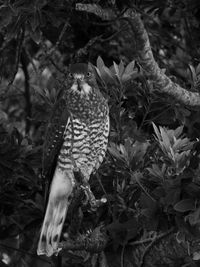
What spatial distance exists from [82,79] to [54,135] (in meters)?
0.43

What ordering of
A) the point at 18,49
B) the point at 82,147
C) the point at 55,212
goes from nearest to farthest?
the point at 82,147 < the point at 55,212 < the point at 18,49

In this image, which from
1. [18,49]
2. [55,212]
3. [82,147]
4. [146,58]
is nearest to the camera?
[146,58]

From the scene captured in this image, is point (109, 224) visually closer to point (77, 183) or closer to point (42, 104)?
point (77, 183)

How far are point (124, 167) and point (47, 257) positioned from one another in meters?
1.18

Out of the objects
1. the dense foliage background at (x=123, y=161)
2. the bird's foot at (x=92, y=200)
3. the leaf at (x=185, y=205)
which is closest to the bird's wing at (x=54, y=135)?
the dense foliage background at (x=123, y=161)

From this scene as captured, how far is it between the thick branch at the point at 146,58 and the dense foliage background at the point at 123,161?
0.19 m

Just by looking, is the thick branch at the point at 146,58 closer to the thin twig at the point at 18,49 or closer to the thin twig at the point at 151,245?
the thin twig at the point at 151,245

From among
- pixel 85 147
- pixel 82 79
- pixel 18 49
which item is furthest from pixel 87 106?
pixel 18 49

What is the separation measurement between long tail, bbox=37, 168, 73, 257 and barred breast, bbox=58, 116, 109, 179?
3.6 inches

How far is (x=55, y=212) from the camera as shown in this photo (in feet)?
15.3

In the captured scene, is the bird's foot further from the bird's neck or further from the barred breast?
the bird's neck

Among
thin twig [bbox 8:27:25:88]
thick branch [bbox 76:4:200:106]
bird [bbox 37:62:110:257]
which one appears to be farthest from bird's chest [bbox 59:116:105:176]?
thick branch [bbox 76:4:200:106]

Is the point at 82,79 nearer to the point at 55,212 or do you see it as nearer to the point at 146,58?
the point at 55,212

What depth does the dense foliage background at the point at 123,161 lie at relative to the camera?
12.5 ft
